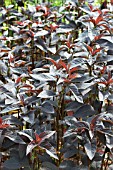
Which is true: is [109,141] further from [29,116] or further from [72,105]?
[29,116]

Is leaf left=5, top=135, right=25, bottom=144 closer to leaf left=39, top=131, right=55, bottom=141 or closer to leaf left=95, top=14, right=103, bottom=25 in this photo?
leaf left=39, top=131, right=55, bottom=141

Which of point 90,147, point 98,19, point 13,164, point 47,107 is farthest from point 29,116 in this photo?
point 98,19

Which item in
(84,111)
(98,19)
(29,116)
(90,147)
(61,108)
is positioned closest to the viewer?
(90,147)

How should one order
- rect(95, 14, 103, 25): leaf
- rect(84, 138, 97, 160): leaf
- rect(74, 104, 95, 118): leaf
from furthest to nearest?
rect(95, 14, 103, 25): leaf
rect(74, 104, 95, 118): leaf
rect(84, 138, 97, 160): leaf

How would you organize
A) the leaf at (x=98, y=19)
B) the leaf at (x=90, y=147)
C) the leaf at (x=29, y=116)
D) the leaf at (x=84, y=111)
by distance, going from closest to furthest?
the leaf at (x=90, y=147)
the leaf at (x=29, y=116)
the leaf at (x=84, y=111)
the leaf at (x=98, y=19)

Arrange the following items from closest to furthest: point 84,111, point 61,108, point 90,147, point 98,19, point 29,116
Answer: point 90,147, point 29,116, point 84,111, point 61,108, point 98,19

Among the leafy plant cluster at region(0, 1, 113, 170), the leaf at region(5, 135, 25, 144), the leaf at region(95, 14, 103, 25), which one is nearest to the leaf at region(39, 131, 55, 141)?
the leafy plant cluster at region(0, 1, 113, 170)

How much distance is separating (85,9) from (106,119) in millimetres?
1323

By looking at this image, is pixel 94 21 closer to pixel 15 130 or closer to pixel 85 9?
pixel 85 9

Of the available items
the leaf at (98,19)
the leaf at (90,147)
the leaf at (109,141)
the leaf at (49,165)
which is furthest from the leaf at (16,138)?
the leaf at (98,19)

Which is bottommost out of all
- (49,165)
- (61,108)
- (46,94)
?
(49,165)

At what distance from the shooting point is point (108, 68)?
2.46 meters

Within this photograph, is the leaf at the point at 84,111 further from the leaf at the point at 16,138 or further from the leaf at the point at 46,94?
the leaf at the point at 16,138

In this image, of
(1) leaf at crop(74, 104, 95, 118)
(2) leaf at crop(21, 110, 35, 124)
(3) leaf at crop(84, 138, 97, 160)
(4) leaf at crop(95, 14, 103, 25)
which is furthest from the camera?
(4) leaf at crop(95, 14, 103, 25)
